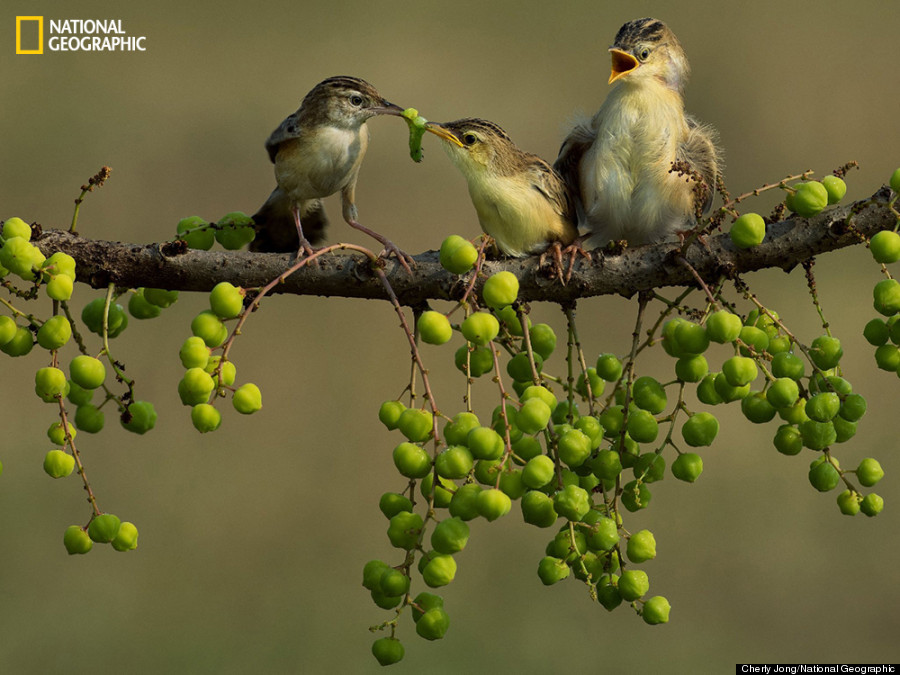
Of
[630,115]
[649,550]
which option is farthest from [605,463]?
[630,115]

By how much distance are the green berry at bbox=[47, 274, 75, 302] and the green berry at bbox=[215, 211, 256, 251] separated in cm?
40

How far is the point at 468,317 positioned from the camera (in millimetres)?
1148

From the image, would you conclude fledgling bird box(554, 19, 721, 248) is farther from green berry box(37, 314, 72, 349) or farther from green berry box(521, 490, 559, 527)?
green berry box(37, 314, 72, 349)

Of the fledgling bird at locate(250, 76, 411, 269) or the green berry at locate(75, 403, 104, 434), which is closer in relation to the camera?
the green berry at locate(75, 403, 104, 434)

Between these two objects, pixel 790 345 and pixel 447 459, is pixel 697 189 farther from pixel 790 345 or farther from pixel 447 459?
pixel 447 459

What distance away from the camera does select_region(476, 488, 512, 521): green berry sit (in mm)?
1071

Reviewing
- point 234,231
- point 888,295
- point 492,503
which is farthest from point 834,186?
point 234,231

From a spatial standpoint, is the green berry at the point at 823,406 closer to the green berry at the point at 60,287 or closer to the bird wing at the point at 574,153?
the bird wing at the point at 574,153

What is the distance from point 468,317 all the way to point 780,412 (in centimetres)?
45

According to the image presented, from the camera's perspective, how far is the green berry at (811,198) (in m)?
1.23

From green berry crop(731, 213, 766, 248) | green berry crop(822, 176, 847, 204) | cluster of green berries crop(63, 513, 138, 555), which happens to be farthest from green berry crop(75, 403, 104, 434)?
green berry crop(822, 176, 847, 204)

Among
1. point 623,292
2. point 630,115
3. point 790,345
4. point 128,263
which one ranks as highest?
point 630,115

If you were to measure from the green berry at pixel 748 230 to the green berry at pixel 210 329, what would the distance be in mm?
655

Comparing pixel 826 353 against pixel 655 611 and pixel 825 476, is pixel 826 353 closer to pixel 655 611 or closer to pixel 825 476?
pixel 825 476
